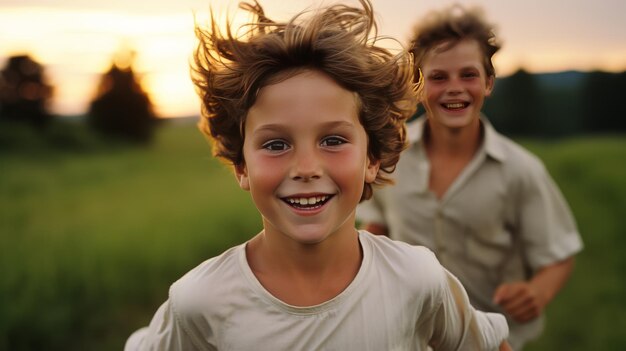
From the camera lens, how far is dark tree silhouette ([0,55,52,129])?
15109mm

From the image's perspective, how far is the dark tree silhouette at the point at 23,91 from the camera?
49.6ft

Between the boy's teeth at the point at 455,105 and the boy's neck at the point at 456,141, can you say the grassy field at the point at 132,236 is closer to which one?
the boy's neck at the point at 456,141

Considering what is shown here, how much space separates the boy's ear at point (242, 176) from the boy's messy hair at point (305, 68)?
16 mm

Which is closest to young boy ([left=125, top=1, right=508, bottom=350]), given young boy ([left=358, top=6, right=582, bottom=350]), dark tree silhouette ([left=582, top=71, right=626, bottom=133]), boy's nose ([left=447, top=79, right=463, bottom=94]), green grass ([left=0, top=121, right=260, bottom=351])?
boy's nose ([left=447, top=79, right=463, bottom=94])

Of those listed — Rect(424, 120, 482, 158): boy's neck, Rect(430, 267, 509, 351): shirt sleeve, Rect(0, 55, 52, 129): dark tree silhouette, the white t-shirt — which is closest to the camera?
the white t-shirt

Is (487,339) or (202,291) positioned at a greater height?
(202,291)

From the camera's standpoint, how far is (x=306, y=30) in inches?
83.5

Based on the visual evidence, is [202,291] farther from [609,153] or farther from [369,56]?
[609,153]

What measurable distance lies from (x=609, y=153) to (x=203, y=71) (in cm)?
1391

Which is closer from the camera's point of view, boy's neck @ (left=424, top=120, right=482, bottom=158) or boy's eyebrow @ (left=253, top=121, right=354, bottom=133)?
boy's eyebrow @ (left=253, top=121, right=354, bottom=133)

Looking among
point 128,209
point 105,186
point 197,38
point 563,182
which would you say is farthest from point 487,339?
point 105,186

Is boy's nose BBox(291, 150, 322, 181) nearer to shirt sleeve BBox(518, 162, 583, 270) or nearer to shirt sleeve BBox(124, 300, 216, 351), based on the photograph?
shirt sleeve BBox(124, 300, 216, 351)

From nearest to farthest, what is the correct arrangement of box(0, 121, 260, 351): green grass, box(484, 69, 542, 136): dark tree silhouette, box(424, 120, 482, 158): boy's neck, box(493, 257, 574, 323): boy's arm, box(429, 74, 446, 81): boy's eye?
box(429, 74, 446, 81): boy's eye < box(493, 257, 574, 323): boy's arm < box(424, 120, 482, 158): boy's neck < box(0, 121, 260, 351): green grass < box(484, 69, 542, 136): dark tree silhouette

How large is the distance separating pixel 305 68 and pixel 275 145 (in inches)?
9.3
